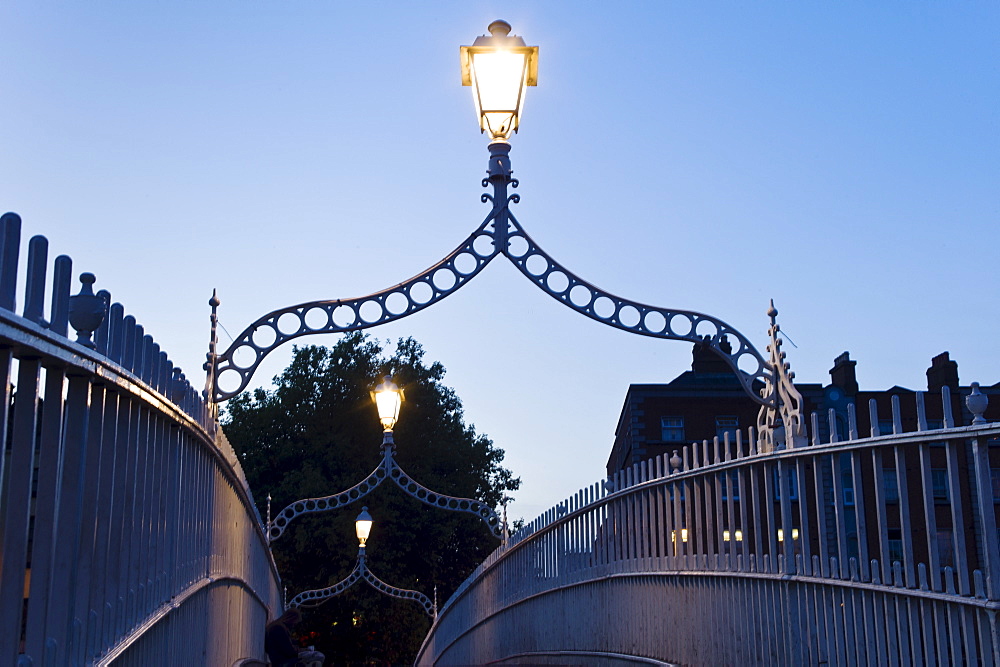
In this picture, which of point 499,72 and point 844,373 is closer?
point 499,72

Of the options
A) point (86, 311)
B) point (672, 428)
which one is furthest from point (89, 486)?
point (672, 428)

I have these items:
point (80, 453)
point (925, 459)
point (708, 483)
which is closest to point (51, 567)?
point (80, 453)

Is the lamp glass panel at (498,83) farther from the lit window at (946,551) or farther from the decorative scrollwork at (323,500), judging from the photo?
the decorative scrollwork at (323,500)

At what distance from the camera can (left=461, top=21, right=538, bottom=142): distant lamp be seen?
9.73 metres

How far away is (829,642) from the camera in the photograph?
6.61 meters

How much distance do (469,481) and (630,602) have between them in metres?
37.0

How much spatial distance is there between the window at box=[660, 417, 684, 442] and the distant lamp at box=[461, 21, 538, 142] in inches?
1572

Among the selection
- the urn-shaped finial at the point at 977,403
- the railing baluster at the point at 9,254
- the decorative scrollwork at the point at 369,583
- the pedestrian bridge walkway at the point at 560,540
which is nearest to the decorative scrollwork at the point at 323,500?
the pedestrian bridge walkway at the point at 560,540

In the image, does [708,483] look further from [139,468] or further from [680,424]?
[680,424]

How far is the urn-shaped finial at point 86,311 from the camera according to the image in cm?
385

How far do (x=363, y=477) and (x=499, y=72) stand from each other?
1434 inches

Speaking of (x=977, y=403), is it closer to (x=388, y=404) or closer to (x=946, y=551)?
(x=388, y=404)

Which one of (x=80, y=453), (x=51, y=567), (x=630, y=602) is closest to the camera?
(x=51, y=567)

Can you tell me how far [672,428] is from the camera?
49.2 metres
